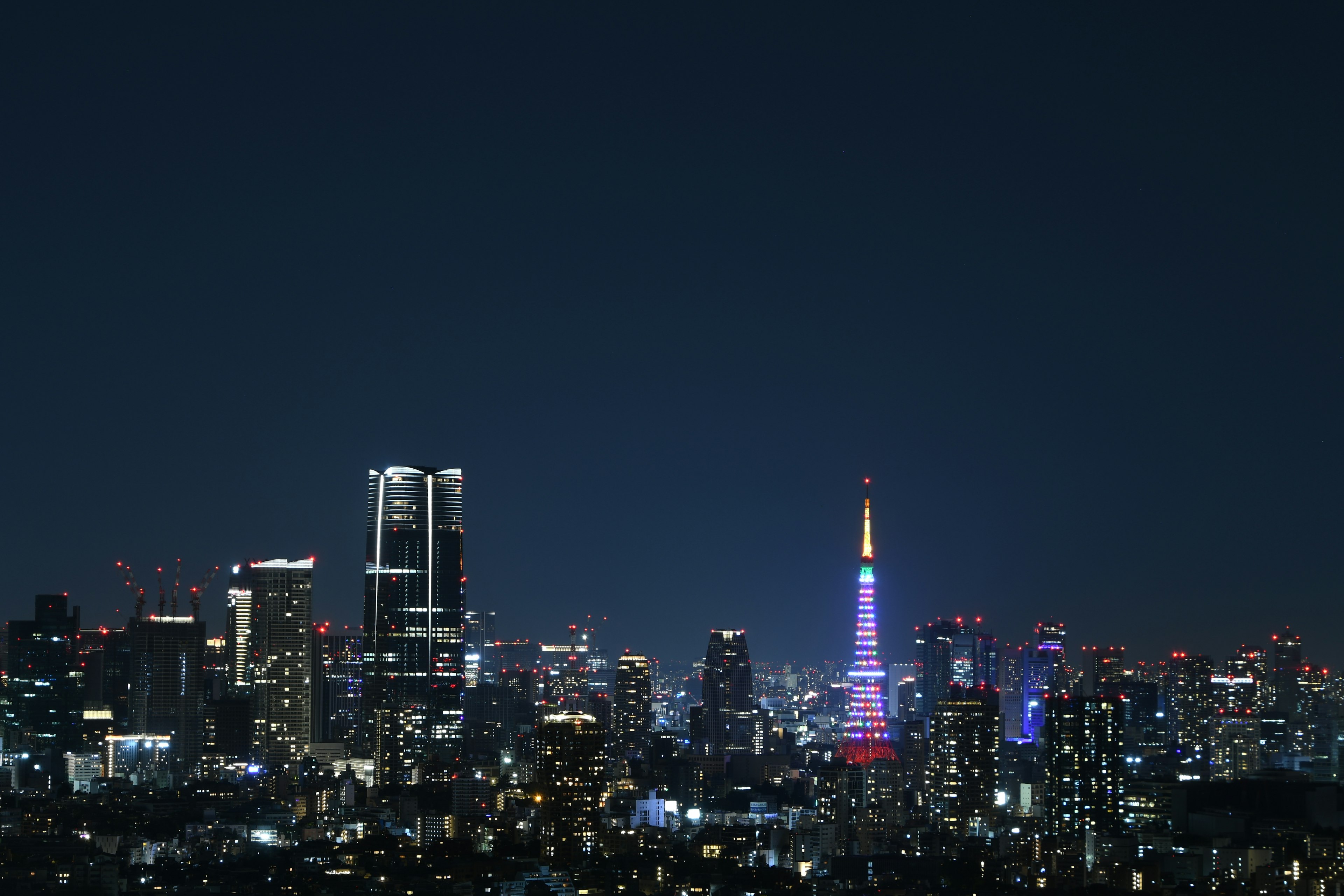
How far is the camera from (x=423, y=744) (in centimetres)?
5284

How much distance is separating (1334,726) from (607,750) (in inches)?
700

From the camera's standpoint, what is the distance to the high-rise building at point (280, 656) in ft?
178

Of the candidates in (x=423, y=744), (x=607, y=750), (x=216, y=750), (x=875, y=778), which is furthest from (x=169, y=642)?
(x=875, y=778)

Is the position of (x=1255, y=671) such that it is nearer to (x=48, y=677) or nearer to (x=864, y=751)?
(x=864, y=751)

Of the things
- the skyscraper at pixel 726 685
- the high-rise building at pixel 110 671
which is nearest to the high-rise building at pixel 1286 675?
the skyscraper at pixel 726 685

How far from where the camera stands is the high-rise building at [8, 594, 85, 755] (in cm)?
4922

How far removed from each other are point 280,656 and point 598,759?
2332 centimetres

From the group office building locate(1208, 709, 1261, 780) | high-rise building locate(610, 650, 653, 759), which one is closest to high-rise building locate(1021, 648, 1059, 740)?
office building locate(1208, 709, 1261, 780)

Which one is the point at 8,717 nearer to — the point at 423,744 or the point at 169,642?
the point at 169,642

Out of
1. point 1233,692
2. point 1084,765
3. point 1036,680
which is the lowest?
point 1084,765

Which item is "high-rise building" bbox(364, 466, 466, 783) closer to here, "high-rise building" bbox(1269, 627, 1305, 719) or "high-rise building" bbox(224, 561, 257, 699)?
"high-rise building" bbox(224, 561, 257, 699)

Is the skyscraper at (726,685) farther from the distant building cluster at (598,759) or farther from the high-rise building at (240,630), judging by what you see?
the high-rise building at (240,630)

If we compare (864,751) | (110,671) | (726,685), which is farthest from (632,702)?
(110,671)

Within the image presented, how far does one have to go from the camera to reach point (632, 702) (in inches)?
2286
